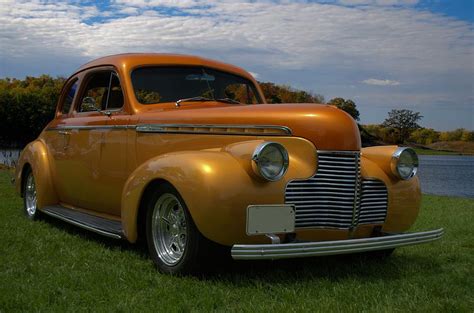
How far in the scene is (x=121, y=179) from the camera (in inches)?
207

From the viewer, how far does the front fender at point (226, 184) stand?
367 cm

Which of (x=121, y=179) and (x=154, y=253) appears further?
(x=121, y=179)

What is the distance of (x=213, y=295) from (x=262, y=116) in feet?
4.75

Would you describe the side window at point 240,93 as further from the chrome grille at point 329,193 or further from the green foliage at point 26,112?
the green foliage at point 26,112

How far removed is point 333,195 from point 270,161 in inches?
23.3

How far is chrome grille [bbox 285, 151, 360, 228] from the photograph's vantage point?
3898 mm

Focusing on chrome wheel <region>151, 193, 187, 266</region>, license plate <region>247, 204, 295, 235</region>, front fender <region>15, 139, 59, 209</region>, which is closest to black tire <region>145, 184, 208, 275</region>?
chrome wheel <region>151, 193, 187, 266</region>

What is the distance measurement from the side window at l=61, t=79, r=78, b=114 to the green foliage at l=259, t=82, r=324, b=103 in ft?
7.60

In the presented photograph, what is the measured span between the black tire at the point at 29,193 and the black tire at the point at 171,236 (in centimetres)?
331

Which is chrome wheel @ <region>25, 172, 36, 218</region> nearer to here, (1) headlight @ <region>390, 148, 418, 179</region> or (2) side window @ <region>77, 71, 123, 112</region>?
(2) side window @ <region>77, 71, 123, 112</region>

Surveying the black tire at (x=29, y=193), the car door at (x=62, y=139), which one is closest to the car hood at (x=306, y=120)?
the car door at (x=62, y=139)

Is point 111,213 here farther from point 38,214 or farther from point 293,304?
point 293,304

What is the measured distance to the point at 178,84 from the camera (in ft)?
18.3

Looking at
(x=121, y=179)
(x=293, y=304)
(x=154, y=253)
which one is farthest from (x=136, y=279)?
(x=121, y=179)
